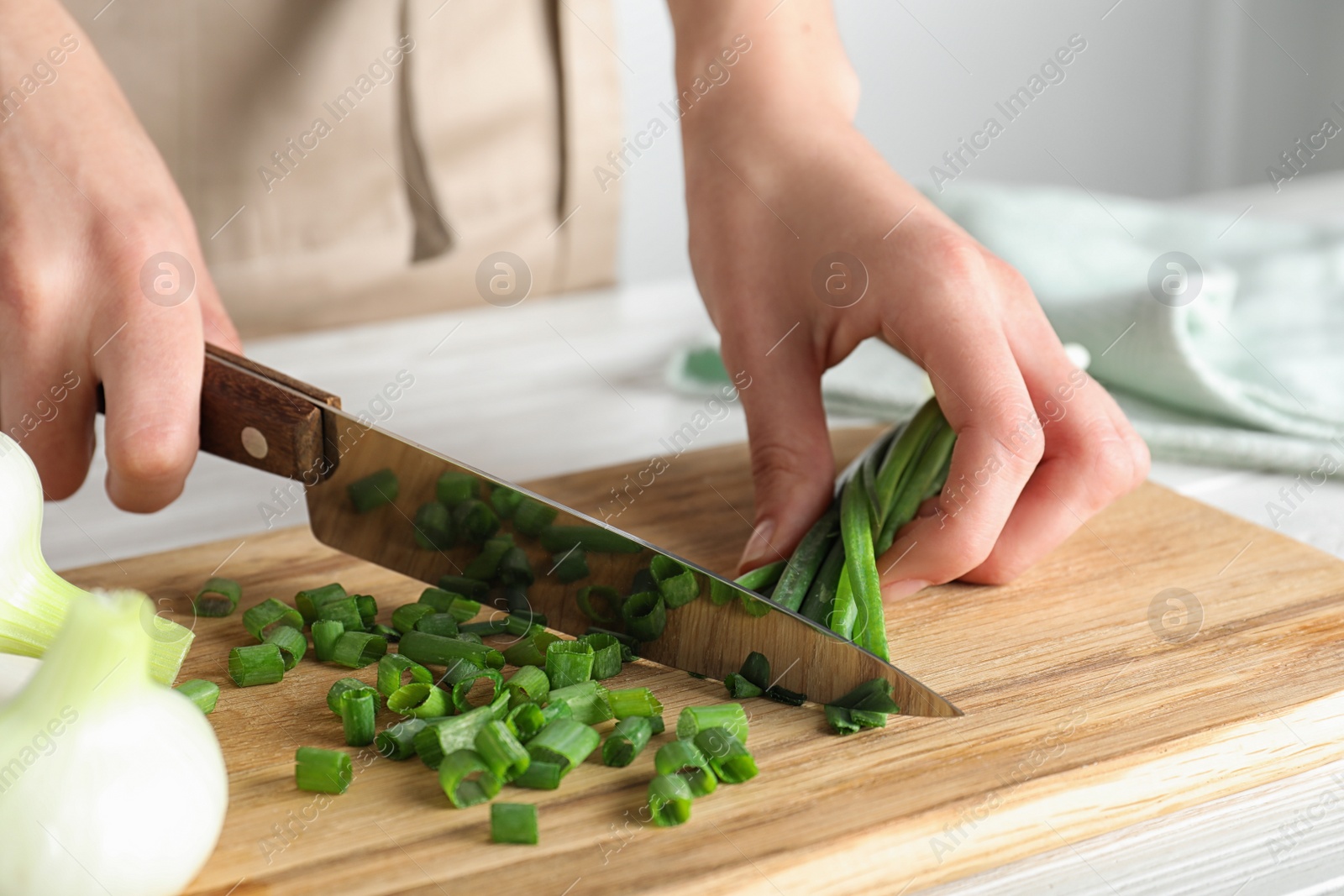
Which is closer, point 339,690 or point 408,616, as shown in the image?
point 339,690

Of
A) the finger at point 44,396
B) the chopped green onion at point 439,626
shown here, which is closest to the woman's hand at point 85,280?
the finger at point 44,396

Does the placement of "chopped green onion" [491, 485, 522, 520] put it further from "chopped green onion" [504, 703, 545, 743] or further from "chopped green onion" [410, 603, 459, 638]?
"chopped green onion" [504, 703, 545, 743]

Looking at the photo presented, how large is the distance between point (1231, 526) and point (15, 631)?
140 centimetres

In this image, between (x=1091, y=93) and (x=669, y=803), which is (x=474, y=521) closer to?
(x=669, y=803)

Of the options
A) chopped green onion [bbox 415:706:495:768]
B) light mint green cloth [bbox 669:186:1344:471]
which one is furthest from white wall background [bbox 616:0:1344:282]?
chopped green onion [bbox 415:706:495:768]

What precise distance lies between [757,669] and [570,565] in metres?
0.25

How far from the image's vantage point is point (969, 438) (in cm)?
135

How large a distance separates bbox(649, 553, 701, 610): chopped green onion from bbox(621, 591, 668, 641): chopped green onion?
0.01 metres

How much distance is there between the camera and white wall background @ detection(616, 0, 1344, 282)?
5.04 m

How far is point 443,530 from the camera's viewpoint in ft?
4.52

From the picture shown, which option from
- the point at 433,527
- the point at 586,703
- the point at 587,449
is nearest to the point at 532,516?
the point at 433,527

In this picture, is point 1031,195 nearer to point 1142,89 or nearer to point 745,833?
point 745,833

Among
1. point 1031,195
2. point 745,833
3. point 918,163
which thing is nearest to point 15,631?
point 745,833

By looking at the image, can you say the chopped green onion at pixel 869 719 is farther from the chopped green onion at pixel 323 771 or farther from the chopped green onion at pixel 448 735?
the chopped green onion at pixel 323 771
